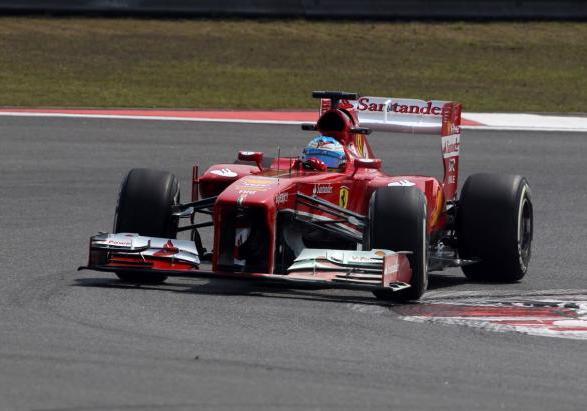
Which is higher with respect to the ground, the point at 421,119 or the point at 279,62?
the point at 279,62

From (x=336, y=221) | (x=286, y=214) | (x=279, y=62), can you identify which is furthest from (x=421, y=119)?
(x=279, y=62)

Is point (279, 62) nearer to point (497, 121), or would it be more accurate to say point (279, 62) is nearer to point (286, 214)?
point (497, 121)

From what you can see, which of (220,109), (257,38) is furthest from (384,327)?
(257,38)

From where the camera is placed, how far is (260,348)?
26.1ft

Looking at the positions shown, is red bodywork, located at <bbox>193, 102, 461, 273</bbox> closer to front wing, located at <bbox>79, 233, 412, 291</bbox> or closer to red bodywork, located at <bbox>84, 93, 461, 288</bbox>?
red bodywork, located at <bbox>84, 93, 461, 288</bbox>

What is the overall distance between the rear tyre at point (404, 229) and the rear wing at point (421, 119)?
1.88 meters

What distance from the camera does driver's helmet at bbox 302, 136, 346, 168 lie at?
1099 centimetres

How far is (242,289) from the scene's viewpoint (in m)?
10.2

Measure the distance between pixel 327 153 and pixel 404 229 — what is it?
144 centimetres

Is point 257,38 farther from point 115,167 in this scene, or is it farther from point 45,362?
point 45,362

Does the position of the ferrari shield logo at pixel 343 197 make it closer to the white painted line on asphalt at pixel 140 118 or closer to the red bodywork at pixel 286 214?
the red bodywork at pixel 286 214

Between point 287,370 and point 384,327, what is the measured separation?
151 centimetres

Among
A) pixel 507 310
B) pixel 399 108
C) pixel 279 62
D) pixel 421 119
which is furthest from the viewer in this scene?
pixel 279 62

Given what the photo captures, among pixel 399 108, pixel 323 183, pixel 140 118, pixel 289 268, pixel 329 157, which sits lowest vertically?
pixel 289 268
